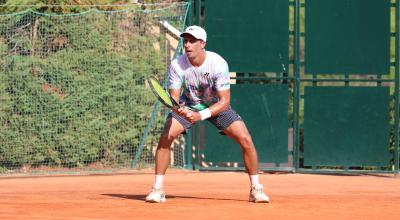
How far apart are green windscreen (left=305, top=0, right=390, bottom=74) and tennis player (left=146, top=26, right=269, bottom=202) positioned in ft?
18.4

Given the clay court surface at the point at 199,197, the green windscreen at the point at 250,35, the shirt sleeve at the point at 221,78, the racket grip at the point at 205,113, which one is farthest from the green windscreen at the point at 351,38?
the racket grip at the point at 205,113

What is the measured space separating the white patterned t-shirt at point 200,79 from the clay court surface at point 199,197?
4.01ft

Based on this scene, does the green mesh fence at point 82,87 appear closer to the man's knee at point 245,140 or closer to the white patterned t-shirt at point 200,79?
the white patterned t-shirt at point 200,79

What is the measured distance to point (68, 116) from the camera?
16.9 metres

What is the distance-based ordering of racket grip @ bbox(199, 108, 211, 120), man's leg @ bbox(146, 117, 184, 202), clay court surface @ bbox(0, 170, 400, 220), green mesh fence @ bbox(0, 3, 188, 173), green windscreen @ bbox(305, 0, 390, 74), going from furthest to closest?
green windscreen @ bbox(305, 0, 390, 74), green mesh fence @ bbox(0, 3, 188, 173), man's leg @ bbox(146, 117, 184, 202), racket grip @ bbox(199, 108, 211, 120), clay court surface @ bbox(0, 170, 400, 220)

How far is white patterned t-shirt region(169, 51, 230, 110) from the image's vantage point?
11.6m

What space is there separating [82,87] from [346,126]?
14.9 feet

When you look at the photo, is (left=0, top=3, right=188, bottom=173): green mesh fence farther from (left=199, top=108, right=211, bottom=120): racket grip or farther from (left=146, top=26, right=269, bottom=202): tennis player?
(left=199, top=108, right=211, bottom=120): racket grip

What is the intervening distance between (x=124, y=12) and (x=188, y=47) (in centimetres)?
599

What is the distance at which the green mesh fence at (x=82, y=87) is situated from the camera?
16688mm

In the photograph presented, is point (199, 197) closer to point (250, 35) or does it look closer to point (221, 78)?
point (221, 78)

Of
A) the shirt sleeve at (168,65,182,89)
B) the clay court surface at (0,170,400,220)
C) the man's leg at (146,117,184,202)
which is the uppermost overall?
the shirt sleeve at (168,65,182,89)

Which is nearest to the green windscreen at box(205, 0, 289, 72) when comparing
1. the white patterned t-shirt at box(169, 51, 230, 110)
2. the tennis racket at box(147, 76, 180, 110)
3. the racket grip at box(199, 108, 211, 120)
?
the white patterned t-shirt at box(169, 51, 230, 110)

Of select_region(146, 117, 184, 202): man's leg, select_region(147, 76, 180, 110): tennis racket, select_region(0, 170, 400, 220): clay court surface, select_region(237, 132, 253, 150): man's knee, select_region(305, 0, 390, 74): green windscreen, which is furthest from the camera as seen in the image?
select_region(305, 0, 390, 74): green windscreen
